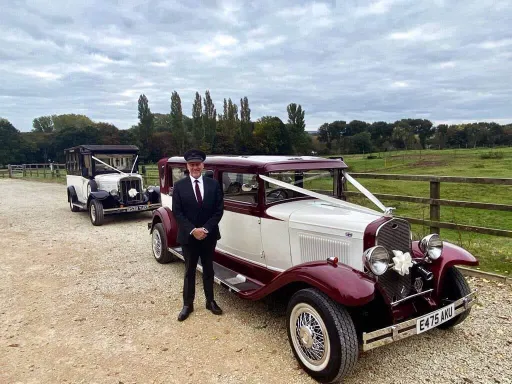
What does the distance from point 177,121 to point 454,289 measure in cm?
6108

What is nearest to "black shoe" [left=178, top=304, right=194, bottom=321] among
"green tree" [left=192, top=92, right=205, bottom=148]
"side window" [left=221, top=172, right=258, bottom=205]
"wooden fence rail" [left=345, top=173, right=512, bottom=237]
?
"side window" [left=221, top=172, right=258, bottom=205]

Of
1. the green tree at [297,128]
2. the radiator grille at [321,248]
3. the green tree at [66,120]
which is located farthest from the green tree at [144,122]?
the radiator grille at [321,248]

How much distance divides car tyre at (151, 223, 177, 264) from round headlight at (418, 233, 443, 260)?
3.95 m

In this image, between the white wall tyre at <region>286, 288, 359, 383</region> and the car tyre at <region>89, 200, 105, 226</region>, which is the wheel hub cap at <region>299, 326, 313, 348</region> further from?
the car tyre at <region>89, 200, 105, 226</region>

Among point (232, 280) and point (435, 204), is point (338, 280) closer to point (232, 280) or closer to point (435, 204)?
point (232, 280)

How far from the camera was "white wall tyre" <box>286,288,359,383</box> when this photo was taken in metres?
2.81

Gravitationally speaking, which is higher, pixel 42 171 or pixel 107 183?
pixel 107 183

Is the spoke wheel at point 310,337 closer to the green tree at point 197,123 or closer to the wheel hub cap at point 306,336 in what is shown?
the wheel hub cap at point 306,336

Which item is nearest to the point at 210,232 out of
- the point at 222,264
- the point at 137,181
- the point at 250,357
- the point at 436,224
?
the point at 222,264

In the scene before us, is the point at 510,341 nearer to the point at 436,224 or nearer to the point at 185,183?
the point at 436,224

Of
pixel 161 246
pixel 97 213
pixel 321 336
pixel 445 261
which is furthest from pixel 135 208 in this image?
pixel 445 261

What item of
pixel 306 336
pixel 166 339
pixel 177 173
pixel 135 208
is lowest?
pixel 166 339

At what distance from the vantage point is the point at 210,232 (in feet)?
13.6

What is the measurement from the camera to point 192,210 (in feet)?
13.5
